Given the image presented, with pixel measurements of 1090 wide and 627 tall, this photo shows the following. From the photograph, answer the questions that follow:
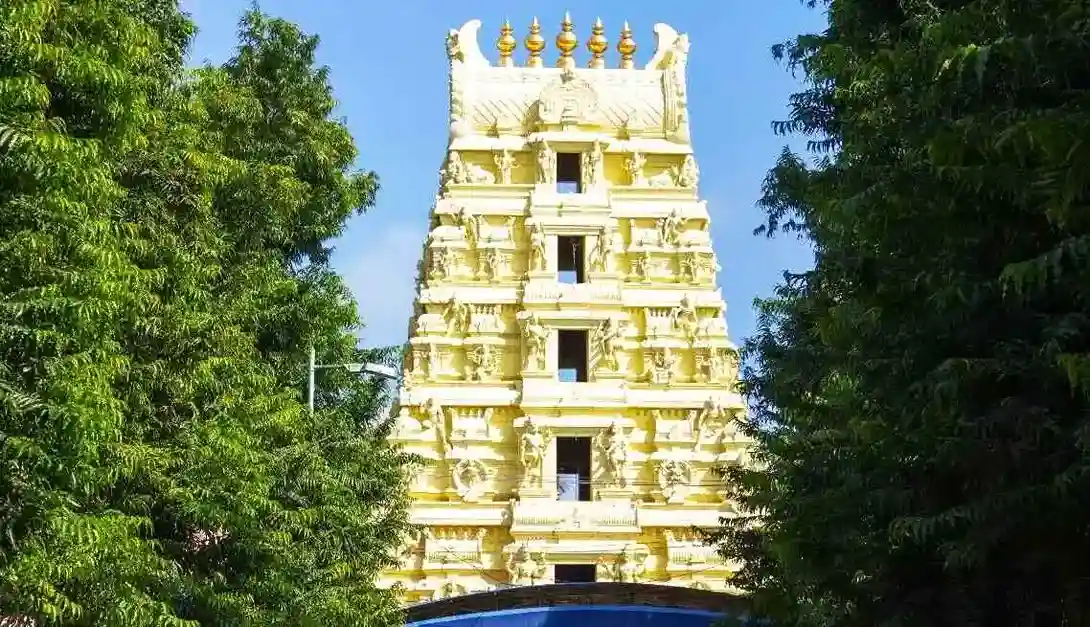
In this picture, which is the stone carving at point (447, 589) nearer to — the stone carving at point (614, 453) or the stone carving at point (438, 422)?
the stone carving at point (438, 422)

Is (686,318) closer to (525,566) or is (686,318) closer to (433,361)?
(433,361)

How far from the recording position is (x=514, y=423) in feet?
112

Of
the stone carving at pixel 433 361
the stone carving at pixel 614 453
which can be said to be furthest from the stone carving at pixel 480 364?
the stone carving at pixel 614 453

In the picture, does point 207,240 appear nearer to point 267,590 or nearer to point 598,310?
point 267,590

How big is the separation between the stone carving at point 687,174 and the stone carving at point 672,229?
1073mm

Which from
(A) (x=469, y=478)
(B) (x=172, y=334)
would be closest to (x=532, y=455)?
(A) (x=469, y=478)

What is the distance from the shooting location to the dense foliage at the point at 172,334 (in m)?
12.5

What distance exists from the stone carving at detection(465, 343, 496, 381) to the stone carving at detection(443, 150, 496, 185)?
451 cm

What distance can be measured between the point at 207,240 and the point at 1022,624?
426 inches

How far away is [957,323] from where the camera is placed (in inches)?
430

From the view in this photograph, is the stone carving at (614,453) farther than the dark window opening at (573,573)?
Yes

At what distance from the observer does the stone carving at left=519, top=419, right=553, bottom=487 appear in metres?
33.8

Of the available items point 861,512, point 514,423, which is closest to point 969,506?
point 861,512

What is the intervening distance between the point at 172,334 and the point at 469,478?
1788cm
